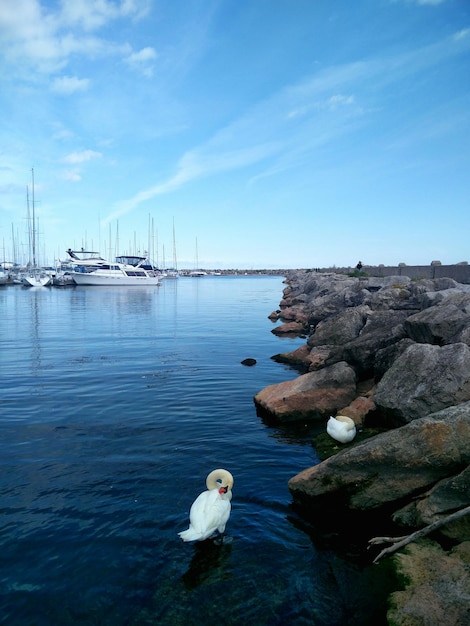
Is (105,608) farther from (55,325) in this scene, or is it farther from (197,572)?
(55,325)

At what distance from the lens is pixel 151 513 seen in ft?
23.2

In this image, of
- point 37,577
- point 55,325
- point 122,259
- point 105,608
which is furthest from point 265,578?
point 122,259

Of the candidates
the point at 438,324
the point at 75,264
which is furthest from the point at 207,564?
the point at 75,264

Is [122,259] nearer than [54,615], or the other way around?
[54,615]

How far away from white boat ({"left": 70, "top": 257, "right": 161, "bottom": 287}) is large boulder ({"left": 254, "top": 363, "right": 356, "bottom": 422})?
271 ft

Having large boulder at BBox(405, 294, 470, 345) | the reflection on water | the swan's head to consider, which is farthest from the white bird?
large boulder at BBox(405, 294, 470, 345)

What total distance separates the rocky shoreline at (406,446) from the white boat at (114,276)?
3183 inches

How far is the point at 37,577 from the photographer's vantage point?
18.6 ft

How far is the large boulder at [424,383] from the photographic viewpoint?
8166 millimetres

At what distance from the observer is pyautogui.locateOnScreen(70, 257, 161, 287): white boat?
296 feet

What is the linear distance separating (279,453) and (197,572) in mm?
4033

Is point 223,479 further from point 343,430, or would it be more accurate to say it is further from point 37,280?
point 37,280

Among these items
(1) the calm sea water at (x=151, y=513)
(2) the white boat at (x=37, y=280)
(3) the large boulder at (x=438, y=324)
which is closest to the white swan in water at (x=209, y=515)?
(1) the calm sea water at (x=151, y=513)

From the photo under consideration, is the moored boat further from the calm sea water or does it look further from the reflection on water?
the reflection on water
